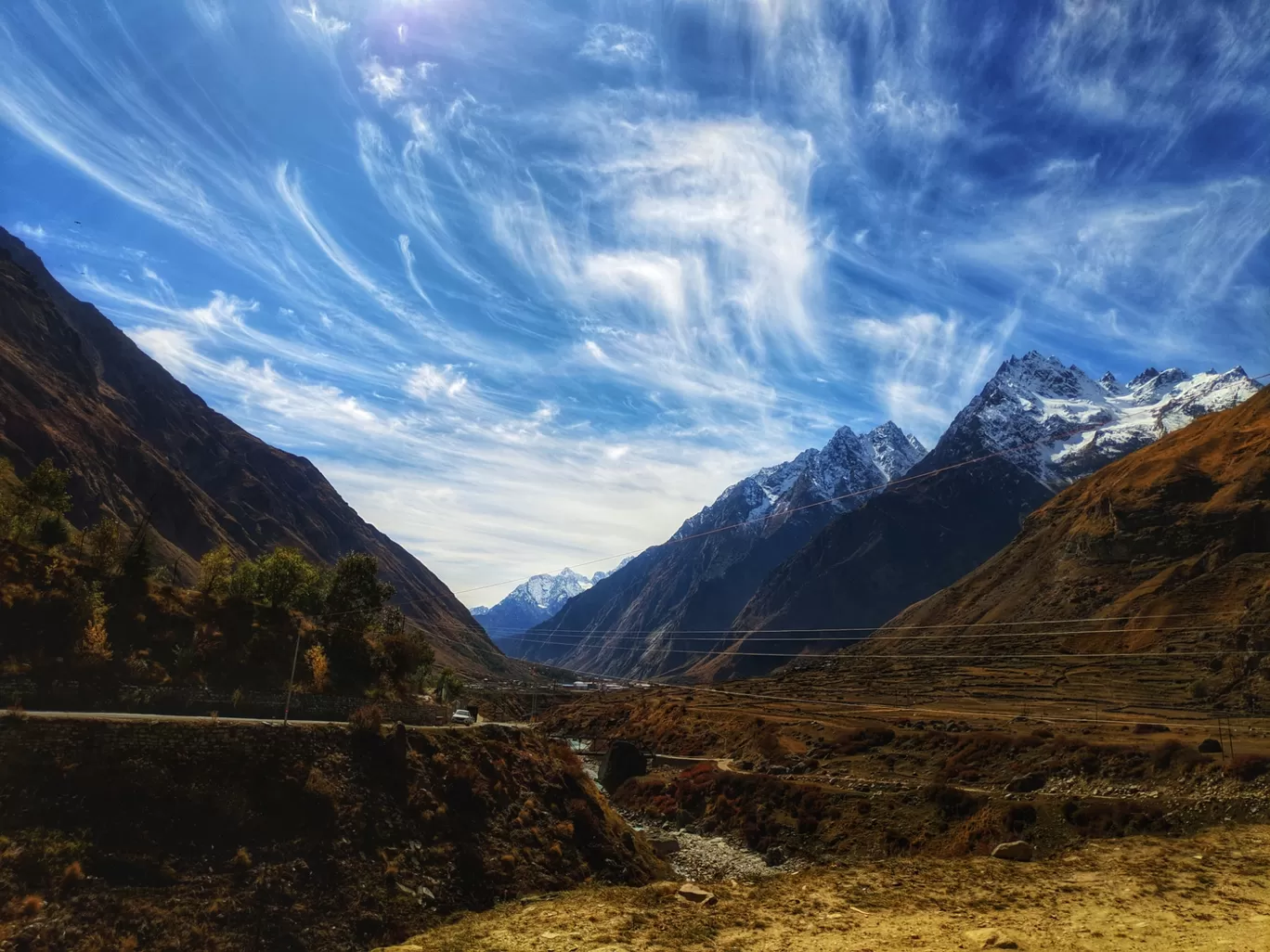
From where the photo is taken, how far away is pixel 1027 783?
42.2 meters

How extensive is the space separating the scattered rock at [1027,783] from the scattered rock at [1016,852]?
44.6ft

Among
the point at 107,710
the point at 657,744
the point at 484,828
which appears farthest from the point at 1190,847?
the point at 657,744

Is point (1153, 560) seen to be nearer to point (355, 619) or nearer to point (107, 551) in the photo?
point (355, 619)

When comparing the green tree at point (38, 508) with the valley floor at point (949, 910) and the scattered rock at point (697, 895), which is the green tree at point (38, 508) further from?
the scattered rock at point (697, 895)

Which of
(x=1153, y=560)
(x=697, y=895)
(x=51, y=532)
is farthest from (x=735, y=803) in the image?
(x=1153, y=560)

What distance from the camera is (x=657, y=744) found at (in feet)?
279

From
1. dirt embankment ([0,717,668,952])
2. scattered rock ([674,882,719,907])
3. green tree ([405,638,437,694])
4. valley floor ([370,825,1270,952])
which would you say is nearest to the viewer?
valley floor ([370,825,1270,952])

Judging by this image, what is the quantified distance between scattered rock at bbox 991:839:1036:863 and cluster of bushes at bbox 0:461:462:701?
38.7m

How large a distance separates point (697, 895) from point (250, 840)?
15841 millimetres

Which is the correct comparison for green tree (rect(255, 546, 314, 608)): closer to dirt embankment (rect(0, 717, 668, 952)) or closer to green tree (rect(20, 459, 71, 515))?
green tree (rect(20, 459, 71, 515))

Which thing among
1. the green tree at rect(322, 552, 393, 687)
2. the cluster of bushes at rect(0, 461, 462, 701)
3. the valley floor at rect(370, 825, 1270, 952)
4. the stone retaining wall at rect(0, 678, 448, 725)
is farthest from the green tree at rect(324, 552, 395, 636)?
the valley floor at rect(370, 825, 1270, 952)

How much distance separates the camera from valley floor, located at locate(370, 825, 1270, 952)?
1845 centimetres

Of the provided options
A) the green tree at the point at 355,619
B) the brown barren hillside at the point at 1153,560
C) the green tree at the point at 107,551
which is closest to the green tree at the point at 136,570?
the green tree at the point at 107,551

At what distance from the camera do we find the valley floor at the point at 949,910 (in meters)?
18.5
